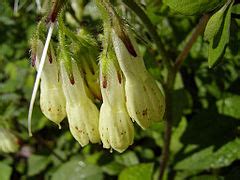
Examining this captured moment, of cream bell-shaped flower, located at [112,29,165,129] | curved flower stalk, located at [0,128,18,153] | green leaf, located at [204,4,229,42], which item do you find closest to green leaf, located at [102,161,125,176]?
curved flower stalk, located at [0,128,18,153]

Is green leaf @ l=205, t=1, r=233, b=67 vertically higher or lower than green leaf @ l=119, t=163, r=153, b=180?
higher

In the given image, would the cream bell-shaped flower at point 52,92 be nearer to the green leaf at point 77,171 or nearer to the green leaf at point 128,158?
the green leaf at point 77,171

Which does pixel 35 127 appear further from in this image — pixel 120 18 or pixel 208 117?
pixel 120 18

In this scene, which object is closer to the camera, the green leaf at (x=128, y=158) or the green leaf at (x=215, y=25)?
the green leaf at (x=215, y=25)

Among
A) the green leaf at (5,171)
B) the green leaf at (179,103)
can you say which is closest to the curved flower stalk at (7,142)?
the green leaf at (5,171)

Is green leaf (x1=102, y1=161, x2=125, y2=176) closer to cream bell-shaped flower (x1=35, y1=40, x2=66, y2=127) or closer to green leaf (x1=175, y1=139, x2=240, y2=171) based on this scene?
green leaf (x1=175, y1=139, x2=240, y2=171)

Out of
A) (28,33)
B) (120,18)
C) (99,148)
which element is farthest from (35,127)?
(120,18)
